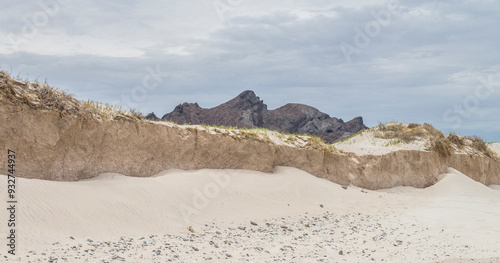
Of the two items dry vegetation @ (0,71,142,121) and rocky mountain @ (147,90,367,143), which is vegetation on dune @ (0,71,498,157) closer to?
dry vegetation @ (0,71,142,121)

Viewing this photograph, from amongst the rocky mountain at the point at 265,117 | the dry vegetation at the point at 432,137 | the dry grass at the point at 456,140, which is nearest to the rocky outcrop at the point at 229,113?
the rocky mountain at the point at 265,117

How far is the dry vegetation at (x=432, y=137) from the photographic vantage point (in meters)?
19.9

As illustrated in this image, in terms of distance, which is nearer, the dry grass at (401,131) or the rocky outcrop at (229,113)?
the dry grass at (401,131)

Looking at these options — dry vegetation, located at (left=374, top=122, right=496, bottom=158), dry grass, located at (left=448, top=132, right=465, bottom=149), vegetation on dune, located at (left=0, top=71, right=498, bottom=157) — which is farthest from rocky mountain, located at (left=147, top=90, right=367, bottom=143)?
dry grass, located at (left=448, top=132, right=465, bottom=149)

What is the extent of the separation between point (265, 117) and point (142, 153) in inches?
796

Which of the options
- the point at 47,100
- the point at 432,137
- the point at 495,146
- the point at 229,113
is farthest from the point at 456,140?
the point at 47,100

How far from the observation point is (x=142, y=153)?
39.1 ft

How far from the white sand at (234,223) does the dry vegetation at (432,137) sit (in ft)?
18.5

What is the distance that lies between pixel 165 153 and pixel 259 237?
4068 millimetres

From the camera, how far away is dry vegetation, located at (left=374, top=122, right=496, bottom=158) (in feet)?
65.2

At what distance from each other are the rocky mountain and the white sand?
541 inches

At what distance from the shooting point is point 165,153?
12406 millimetres

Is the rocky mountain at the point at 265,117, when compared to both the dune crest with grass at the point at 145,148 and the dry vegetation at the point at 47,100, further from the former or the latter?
the dry vegetation at the point at 47,100

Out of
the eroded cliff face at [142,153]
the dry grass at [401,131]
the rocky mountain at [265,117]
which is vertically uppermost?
the rocky mountain at [265,117]
